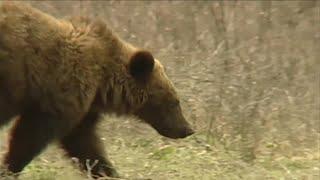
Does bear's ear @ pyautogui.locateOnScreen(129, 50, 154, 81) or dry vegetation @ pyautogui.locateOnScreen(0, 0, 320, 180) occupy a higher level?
bear's ear @ pyautogui.locateOnScreen(129, 50, 154, 81)

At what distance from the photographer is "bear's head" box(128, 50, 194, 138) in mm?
7422

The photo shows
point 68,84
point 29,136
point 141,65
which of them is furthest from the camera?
point 141,65

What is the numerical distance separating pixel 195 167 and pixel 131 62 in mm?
1373

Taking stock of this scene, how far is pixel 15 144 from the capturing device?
7.22m

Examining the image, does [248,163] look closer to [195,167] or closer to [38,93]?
[195,167]

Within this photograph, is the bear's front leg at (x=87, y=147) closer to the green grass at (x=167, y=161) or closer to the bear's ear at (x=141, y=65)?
the green grass at (x=167, y=161)

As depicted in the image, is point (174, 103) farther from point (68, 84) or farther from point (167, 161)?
point (68, 84)

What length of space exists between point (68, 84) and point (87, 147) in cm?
105

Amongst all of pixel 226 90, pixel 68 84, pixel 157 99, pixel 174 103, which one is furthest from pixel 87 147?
pixel 226 90

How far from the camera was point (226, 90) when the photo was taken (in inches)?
398

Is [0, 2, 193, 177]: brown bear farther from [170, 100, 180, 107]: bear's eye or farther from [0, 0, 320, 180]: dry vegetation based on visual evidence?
[0, 0, 320, 180]: dry vegetation

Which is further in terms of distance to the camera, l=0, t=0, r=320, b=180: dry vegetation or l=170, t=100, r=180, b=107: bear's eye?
l=0, t=0, r=320, b=180: dry vegetation

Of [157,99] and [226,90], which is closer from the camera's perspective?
[157,99]

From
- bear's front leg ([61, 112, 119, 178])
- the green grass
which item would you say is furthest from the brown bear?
the green grass
